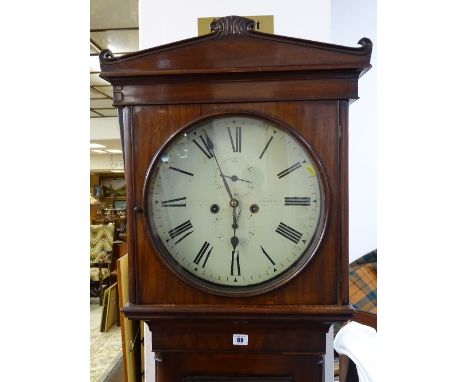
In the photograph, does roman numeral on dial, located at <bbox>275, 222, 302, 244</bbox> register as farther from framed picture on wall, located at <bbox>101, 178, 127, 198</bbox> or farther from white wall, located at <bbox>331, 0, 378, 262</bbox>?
framed picture on wall, located at <bbox>101, 178, 127, 198</bbox>

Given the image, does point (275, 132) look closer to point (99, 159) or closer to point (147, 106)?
point (147, 106)

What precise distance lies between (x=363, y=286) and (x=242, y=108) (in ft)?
3.70

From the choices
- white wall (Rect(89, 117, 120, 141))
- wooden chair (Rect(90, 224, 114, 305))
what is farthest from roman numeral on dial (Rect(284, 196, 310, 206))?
white wall (Rect(89, 117, 120, 141))

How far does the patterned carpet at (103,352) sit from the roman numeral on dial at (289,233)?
2.19 metres

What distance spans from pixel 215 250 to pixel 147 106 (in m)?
0.29

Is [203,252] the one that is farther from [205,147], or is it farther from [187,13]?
[187,13]

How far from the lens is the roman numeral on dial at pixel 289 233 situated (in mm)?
599

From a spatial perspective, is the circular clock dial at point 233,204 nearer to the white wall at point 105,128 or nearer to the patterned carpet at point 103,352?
the patterned carpet at point 103,352

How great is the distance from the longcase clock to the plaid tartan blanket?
87 cm

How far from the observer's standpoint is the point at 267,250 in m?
0.61

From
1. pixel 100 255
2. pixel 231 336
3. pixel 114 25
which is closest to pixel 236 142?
pixel 231 336

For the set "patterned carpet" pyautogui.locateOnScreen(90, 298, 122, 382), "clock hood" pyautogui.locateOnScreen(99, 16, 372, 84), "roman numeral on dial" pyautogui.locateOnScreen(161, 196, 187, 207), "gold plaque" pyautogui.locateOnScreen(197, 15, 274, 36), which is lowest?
"patterned carpet" pyautogui.locateOnScreen(90, 298, 122, 382)

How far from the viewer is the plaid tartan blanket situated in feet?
4.48
